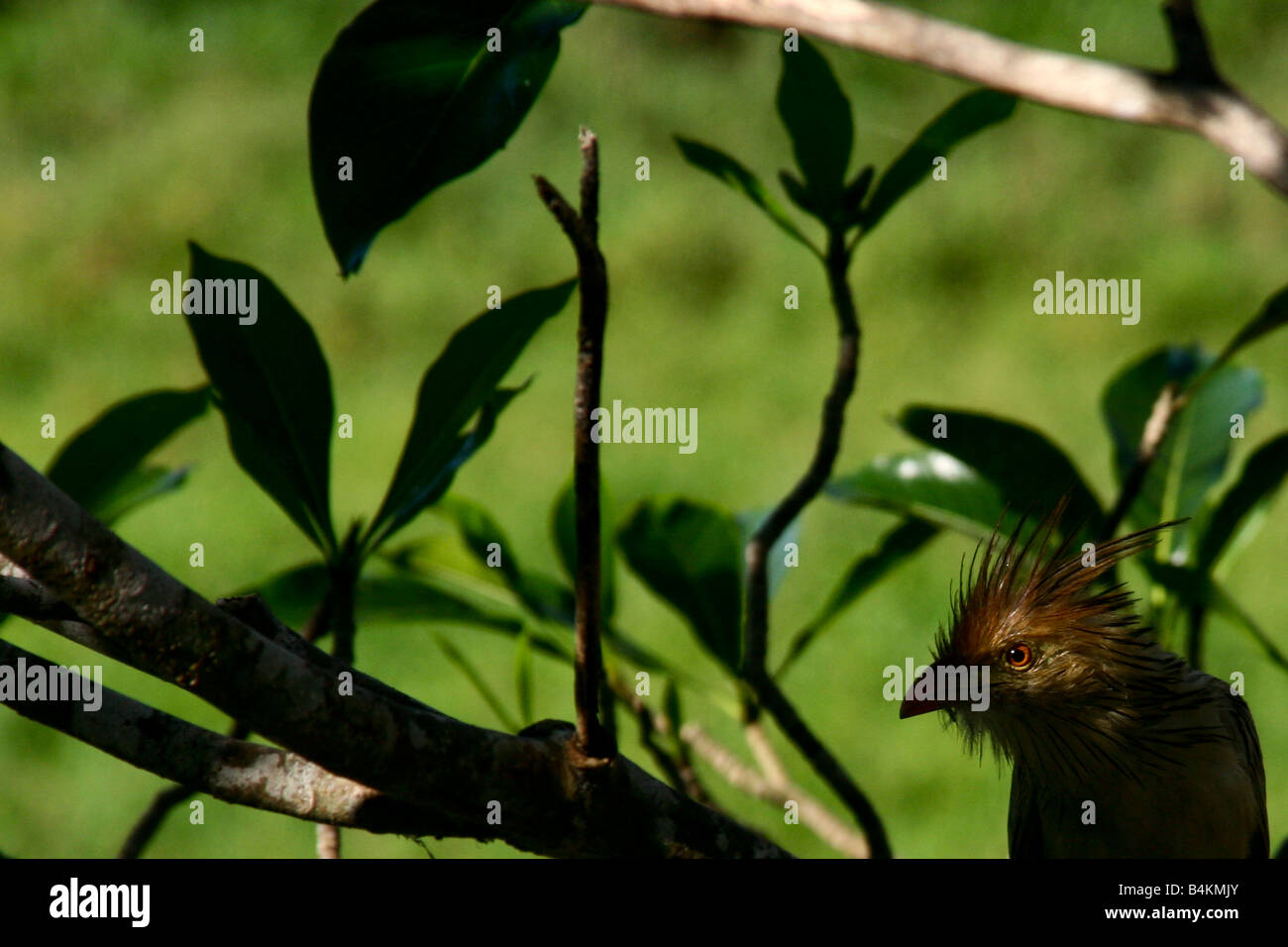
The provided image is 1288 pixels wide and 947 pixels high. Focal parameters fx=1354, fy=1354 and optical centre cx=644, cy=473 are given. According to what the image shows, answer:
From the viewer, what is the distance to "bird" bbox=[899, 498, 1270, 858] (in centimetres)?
142

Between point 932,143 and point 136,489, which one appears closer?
point 932,143

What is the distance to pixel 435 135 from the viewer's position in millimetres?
1099

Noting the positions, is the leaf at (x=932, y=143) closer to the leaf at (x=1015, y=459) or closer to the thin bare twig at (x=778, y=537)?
the thin bare twig at (x=778, y=537)

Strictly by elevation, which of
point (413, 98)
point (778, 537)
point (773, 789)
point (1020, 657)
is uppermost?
point (413, 98)

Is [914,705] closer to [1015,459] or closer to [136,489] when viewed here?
[1015,459]

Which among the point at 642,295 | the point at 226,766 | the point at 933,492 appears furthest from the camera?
the point at 642,295

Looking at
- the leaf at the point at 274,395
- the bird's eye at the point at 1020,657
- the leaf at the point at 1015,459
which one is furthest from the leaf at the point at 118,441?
the bird's eye at the point at 1020,657

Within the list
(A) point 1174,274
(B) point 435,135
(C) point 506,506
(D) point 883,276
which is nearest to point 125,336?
(C) point 506,506

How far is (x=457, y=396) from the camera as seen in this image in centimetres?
125

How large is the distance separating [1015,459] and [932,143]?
38cm

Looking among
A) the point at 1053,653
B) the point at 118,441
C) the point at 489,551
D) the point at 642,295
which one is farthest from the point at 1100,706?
the point at 642,295

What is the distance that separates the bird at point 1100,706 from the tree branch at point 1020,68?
0.64m

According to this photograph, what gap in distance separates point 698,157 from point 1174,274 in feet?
10.6
